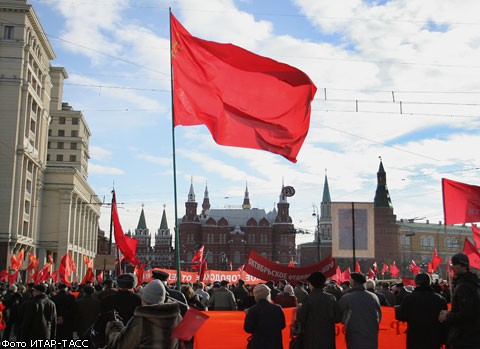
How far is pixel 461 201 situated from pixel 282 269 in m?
4.71

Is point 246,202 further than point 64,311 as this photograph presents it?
Yes

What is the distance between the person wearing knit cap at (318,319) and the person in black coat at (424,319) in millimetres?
951

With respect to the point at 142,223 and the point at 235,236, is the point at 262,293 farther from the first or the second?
the point at 142,223

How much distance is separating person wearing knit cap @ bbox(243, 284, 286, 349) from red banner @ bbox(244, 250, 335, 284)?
20.0ft

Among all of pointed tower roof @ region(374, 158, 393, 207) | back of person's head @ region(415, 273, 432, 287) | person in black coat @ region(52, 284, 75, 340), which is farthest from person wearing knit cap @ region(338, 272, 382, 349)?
pointed tower roof @ region(374, 158, 393, 207)

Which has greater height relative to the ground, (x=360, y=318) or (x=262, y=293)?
(x=262, y=293)

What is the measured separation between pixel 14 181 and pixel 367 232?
38.2 m

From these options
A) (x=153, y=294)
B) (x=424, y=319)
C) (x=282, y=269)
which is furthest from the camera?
(x=282, y=269)

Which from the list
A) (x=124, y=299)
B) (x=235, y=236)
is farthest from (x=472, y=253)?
(x=235, y=236)

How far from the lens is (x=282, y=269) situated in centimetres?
1426

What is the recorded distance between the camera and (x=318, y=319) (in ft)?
25.1

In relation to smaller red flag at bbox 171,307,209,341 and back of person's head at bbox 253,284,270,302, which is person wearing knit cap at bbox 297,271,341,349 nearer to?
back of person's head at bbox 253,284,270,302

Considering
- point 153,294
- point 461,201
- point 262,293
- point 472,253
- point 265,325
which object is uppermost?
point 461,201

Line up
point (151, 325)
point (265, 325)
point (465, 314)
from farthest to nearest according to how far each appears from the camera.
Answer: point (265, 325) → point (465, 314) → point (151, 325)
